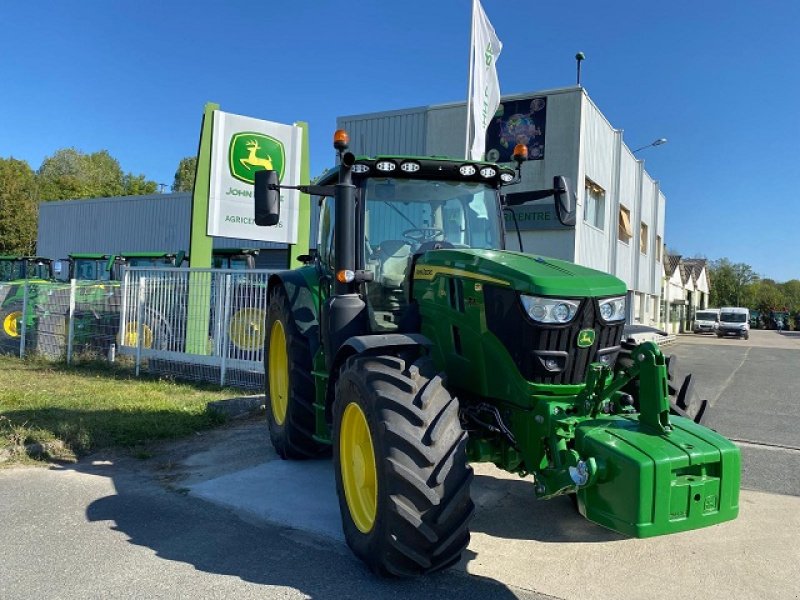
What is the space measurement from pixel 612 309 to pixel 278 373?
3620mm

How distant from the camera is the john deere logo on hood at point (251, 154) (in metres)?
10.7

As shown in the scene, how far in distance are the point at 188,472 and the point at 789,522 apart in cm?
473

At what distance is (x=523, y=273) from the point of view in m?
3.44

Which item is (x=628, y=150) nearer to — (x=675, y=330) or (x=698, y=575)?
(x=698, y=575)

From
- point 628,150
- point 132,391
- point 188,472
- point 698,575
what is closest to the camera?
point 698,575

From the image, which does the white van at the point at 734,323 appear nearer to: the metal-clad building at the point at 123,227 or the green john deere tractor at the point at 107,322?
the metal-clad building at the point at 123,227

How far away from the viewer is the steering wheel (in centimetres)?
461

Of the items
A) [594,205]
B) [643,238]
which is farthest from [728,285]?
[594,205]

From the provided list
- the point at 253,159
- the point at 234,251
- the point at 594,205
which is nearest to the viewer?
the point at 253,159

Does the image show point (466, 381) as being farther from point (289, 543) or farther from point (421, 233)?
point (289, 543)

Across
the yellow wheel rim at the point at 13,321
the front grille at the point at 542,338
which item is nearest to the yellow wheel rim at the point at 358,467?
the front grille at the point at 542,338

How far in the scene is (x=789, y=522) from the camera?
14.8 feet

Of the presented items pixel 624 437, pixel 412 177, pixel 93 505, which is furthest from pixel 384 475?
pixel 93 505

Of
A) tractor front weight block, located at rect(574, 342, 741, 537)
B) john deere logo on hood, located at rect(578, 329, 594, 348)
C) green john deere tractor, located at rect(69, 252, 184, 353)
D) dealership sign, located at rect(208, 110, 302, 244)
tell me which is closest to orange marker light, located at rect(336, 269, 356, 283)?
john deere logo on hood, located at rect(578, 329, 594, 348)
